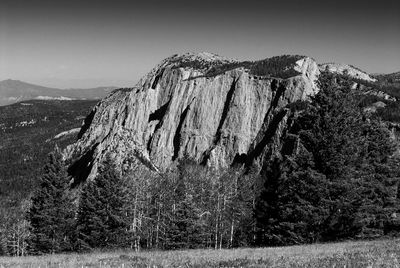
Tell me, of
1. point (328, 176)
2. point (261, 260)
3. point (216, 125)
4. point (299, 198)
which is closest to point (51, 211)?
point (299, 198)

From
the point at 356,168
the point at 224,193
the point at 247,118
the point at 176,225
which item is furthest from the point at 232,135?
the point at 356,168

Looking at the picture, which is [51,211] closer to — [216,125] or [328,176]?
[328,176]

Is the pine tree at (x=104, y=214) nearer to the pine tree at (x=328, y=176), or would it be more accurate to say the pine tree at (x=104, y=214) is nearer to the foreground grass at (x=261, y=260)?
the pine tree at (x=328, y=176)

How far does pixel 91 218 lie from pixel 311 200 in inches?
1013

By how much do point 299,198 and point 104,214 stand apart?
81.4 feet

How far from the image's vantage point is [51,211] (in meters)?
48.4

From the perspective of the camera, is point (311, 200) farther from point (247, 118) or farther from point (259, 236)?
point (247, 118)

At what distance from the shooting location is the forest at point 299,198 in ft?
97.5

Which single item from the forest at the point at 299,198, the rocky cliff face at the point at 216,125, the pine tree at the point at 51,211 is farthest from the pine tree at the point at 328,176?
the rocky cliff face at the point at 216,125

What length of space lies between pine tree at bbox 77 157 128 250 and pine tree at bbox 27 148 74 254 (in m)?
2.17

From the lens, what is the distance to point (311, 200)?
2998cm

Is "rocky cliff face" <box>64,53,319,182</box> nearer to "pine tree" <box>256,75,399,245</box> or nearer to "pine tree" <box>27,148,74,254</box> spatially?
"pine tree" <box>27,148,74,254</box>

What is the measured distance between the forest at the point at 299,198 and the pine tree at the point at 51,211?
11cm

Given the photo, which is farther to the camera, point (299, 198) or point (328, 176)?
point (328, 176)
